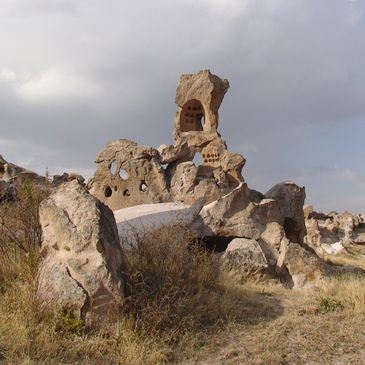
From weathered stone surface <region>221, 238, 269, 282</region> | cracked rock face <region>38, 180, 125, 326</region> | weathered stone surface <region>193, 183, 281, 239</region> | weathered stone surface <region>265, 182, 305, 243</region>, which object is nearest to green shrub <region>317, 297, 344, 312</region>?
weathered stone surface <region>221, 238, 269, 282</region>

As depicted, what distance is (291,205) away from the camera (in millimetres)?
12328

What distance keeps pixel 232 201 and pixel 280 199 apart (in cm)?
225

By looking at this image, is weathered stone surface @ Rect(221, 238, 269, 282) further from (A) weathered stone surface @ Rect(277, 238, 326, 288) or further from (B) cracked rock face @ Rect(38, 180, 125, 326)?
(B) cracked rock face @ Rect(38, 180, 125, 326)

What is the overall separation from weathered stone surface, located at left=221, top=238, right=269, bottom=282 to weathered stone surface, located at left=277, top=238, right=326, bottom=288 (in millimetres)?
506

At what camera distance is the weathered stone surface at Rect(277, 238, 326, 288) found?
29.3 feet

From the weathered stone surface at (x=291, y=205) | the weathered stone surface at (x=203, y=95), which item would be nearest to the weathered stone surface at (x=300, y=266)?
A: the weathered stone surface at (x=291, y=205)

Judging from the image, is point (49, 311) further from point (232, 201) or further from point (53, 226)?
point (232, 201)

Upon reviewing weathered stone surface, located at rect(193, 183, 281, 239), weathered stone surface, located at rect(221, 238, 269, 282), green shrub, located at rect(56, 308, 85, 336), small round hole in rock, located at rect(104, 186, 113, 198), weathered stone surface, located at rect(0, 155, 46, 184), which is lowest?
green shrub, located at rect(56, 308, 85, 336)

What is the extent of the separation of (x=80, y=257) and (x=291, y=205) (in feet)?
26.2

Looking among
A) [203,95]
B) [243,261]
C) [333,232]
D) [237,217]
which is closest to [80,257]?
[243,261]

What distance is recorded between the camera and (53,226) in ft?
18.3

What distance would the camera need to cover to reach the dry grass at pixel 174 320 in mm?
4582

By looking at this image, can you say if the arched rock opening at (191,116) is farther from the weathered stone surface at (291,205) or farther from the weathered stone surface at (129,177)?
the weathered stone surface at (291,205)

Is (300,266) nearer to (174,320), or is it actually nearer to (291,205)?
(291,205)
